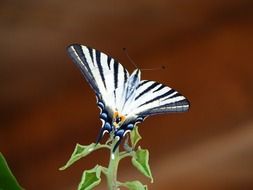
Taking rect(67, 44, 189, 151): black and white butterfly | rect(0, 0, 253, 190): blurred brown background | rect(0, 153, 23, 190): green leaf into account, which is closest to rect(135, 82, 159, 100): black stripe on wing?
rect(67, 44, 189, 151): black and white butterfly

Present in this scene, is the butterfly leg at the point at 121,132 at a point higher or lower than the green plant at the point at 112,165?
higher

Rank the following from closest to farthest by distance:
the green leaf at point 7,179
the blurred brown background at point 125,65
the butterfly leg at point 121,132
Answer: the butterfly leg at point 121,132
the green leaf at point 7,179
the blurred brown background at point 125,65

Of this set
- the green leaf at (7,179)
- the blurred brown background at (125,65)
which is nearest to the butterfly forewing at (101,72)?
the green leaf at (7,179)

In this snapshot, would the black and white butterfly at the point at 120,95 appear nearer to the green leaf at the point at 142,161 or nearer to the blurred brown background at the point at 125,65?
the green leaf at the point at 142,161

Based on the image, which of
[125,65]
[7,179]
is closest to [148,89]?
A: [7,179]

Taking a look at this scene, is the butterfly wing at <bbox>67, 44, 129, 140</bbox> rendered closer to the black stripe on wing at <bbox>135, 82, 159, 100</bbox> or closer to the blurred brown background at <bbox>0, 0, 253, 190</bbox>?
the black stripe on wing at <bbox>135, 82, 159, 100</bbox>

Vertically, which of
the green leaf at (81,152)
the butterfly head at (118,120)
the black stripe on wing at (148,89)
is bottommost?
the green leaf at (81,152)

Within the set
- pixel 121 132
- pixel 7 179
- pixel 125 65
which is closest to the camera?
pixel 121 132

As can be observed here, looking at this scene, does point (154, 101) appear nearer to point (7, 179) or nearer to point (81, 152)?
point (81, 152)
